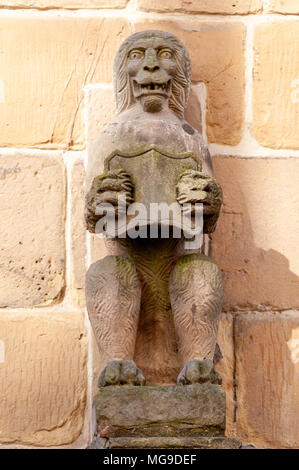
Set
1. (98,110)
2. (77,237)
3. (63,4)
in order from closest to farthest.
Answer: (77,237) → (98,110) → (63,4)

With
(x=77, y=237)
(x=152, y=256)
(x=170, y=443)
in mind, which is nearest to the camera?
(x=170, y=443)

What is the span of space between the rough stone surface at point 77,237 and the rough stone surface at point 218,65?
445mm

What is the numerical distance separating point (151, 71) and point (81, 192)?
48cm

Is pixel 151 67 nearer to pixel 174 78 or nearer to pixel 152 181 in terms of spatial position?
pixel 174 78

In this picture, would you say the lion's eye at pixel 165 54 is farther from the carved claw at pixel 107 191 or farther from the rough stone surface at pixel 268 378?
the rough stone surface at pixel 268 378

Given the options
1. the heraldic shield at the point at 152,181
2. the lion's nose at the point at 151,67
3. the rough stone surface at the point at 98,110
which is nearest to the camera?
the heraldic shield at the point at 152,181

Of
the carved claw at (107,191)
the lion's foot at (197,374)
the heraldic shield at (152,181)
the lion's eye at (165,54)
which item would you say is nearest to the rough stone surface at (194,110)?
the lion's eye at (165,54)

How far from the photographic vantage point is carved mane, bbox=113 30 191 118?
394 centimetres

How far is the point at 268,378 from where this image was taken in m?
3.95

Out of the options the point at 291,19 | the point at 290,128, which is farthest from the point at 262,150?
the point at 291,19

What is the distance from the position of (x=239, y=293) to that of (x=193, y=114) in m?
0.59

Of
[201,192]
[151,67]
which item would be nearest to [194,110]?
[151,67]

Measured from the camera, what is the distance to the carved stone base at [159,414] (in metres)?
3.40

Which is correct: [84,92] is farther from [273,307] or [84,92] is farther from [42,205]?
[273,307]
